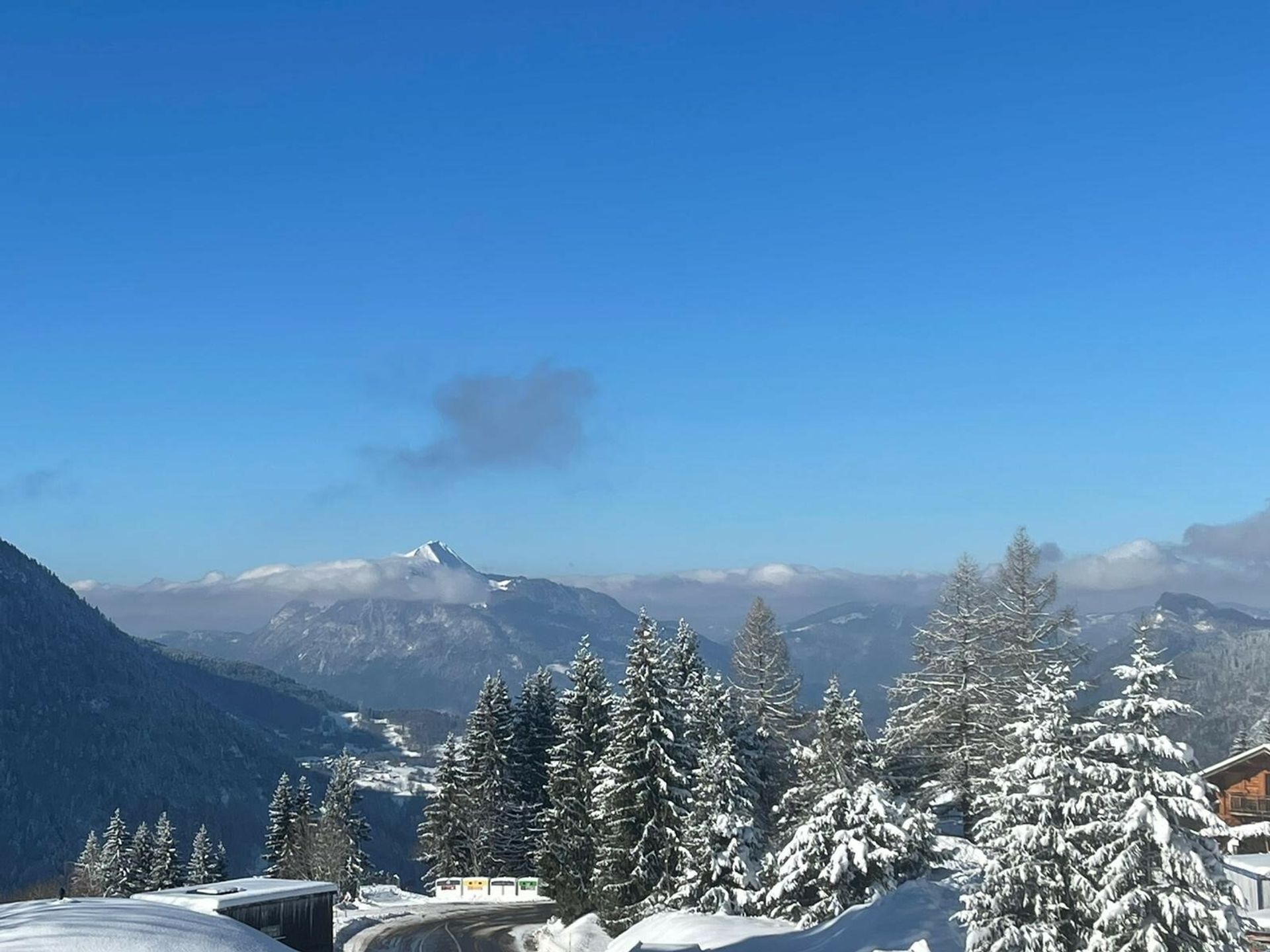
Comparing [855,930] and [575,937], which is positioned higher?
[855,930]

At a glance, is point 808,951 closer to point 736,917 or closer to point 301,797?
point 736,917

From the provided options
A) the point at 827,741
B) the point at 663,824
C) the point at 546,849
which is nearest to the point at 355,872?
the point at 546,849

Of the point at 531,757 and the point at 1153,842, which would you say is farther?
the point at 531,757

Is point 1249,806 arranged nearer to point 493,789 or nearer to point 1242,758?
point 1242,758

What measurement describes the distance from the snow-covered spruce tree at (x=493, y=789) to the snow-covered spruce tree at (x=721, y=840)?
2887cm

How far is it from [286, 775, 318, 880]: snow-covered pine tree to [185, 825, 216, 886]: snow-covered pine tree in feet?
A: 17.9

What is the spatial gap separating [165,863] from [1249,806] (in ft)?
221

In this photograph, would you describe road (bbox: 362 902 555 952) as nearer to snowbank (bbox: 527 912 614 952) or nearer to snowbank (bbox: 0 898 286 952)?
snowbank (bbox: 527 912 614 952)

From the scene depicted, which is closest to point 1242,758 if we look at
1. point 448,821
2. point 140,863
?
point 448,821

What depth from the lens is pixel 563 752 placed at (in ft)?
186

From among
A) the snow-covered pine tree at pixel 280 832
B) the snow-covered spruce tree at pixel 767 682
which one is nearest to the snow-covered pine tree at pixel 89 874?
the snow-covered pine tree at pixel 280 832

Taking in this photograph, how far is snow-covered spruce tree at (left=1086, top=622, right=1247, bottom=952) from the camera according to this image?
2283 cm

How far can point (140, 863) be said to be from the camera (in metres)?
77.4

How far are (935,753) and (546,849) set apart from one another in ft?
64.6
